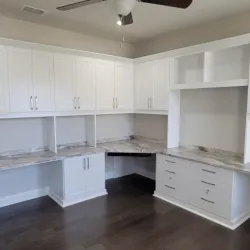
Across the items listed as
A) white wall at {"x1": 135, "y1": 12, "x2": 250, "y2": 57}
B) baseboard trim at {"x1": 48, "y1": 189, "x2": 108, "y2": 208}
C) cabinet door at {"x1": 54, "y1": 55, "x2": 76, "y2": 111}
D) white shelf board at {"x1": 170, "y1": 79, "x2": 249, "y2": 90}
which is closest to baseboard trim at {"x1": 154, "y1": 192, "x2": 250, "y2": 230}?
baseboard trim at {"x1": 48, "y1": 189, "x2": 108, "y2": 208}

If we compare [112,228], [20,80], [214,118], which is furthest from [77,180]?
[214,118]

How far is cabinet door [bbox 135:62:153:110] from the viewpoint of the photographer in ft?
13.8

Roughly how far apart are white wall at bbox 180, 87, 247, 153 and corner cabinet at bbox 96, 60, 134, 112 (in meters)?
1.02

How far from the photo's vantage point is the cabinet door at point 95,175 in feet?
12.5

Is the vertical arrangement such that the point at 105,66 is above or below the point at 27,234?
above

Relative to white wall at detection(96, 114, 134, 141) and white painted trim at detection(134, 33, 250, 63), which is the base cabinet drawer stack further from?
white painted trim at detection(134, 33, 250, 63)

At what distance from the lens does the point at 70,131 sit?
4.20m

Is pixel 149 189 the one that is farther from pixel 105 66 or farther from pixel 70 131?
pixel 105 66

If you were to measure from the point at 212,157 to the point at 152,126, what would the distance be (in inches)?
59.6

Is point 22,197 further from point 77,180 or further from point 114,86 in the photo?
point 114,86

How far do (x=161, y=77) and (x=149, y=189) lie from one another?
76.6 inches

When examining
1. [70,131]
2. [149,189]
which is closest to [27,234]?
[70,131]

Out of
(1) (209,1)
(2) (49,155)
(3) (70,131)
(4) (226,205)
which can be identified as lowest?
(4) (226,205)

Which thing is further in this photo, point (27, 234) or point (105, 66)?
point (105, 66)
